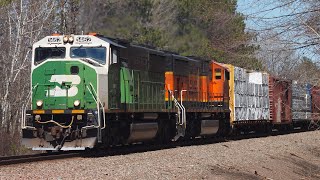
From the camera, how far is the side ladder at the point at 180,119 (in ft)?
68.3

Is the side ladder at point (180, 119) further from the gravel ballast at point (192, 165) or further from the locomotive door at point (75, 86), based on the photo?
the locomotive door at point (75, 86)

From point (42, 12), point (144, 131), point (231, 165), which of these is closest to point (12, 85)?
point (42, 12)

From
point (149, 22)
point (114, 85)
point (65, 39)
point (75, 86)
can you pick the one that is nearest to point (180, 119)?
point (114, 85)

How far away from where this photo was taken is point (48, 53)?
1664cm

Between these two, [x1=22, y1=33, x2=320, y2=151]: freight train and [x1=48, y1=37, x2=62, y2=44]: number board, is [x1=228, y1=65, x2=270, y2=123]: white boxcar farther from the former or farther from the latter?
[x1=48, y1=37, x2=62, y2=44]: number board

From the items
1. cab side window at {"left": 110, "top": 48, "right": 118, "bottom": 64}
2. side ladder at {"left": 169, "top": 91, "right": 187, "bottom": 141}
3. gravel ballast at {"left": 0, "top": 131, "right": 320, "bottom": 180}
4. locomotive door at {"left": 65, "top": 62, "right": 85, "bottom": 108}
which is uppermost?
cab side window at {"left": 110, "top": 48, "right": 118, "bottom": 64}

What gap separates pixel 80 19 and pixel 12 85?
374 inches

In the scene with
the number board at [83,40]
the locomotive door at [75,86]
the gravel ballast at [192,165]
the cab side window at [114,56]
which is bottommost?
the gravel ballast at [192,165]

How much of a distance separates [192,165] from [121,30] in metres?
23.5

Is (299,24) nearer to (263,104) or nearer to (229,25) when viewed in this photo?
(229,25)

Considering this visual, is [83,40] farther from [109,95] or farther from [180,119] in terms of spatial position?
[180,119]

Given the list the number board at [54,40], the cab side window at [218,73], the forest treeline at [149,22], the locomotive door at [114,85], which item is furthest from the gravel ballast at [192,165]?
the forest treeline at [149,22]

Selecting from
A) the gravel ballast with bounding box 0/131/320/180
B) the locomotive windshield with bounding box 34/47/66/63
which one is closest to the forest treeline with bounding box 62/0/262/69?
the gravel ballast with bounding box 0/131/320/180

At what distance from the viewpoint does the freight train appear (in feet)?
51.0
